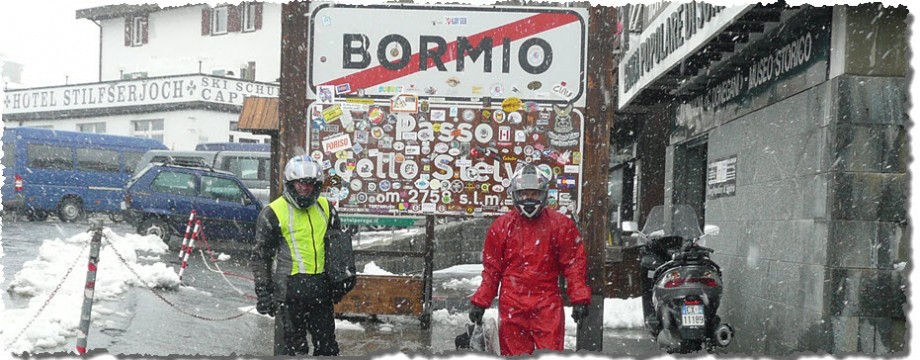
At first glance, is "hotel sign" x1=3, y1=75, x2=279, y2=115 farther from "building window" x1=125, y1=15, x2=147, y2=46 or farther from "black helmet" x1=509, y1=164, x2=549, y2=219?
"black helmet" x1=509, y1=164, x2=549, y2=219

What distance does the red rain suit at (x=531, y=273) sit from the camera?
5.95m

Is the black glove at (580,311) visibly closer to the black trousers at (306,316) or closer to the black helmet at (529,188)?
the black helmet at (529,188)

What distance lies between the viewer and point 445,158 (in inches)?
280

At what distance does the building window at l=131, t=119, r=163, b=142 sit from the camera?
106 feet

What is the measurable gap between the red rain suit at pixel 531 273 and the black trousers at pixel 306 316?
0.96 metres

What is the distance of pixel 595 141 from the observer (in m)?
6.95

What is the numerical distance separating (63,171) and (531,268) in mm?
20759

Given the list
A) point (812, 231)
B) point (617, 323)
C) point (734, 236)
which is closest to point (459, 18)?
point (812, 231)

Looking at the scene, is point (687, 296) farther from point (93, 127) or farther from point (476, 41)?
point (93, 127)

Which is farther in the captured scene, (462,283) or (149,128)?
(149,128)

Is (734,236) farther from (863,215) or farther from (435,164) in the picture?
(435,164)

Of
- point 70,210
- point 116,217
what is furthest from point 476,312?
point 116,217

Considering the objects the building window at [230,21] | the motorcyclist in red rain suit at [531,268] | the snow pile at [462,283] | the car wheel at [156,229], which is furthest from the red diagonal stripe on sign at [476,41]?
the building window at [230,21]

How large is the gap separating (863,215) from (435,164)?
2971mm
